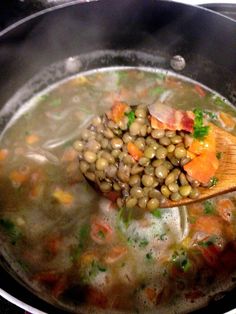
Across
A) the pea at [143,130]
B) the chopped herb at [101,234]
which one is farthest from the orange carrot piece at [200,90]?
the chopped herb at [101,234]

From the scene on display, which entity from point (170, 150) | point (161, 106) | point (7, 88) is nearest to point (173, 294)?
point (170, 150)

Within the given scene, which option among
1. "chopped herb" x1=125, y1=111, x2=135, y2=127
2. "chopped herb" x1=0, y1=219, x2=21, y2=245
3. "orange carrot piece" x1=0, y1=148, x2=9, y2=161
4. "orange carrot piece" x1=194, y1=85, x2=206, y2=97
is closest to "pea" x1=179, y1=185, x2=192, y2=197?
"chopped herb" x1=125, y1=111, x2=135, y2=127

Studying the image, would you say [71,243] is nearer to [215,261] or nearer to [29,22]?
[215,261]

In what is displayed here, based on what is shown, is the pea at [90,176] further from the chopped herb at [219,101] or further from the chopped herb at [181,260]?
the chopped herb at [219,101]

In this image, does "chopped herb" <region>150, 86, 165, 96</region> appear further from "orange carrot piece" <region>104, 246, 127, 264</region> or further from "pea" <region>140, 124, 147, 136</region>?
"orange carrot piece" <region>104, 246, 127, 264</region>

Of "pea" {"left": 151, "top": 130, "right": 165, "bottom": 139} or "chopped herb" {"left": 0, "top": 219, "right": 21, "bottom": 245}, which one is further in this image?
"chopped herb" {"left": 0, "top": 219, "right": 21, "bottom": 245}

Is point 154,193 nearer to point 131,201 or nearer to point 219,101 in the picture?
point 131,201

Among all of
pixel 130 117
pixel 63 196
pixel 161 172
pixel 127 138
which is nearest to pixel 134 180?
pixel 161 172
